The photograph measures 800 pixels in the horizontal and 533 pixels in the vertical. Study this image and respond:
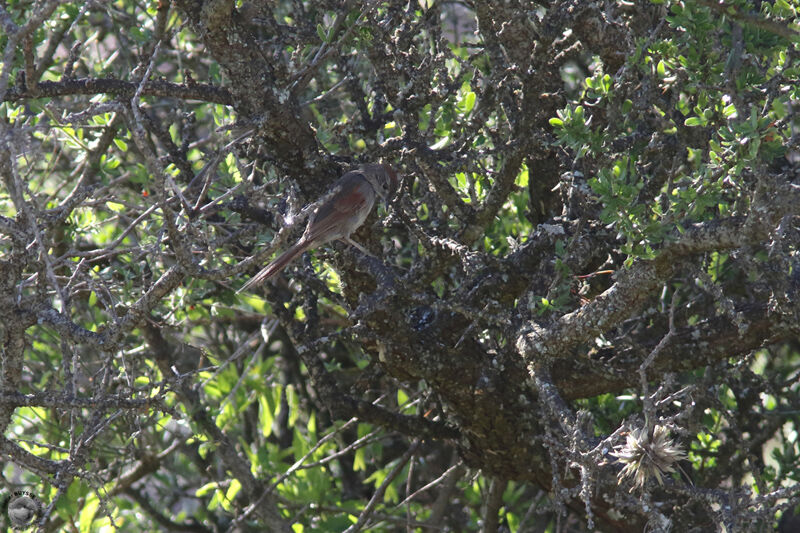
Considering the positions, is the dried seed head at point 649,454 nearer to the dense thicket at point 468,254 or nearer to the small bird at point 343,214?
the dense thicket at point 468,254

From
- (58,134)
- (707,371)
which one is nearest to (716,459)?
(707,371)

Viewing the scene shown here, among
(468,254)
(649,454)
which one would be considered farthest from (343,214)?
(649,454)

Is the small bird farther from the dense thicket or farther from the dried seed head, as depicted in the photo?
the dried seed head

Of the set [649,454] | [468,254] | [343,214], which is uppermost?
[343,214]

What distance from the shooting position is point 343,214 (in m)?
3.47

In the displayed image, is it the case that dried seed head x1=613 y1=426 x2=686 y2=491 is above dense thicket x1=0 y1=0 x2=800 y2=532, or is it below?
below

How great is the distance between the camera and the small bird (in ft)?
11.2

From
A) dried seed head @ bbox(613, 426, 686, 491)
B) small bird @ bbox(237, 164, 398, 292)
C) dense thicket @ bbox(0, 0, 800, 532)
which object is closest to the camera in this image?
dried seed head @ bbox(613, 426, 686, 491)

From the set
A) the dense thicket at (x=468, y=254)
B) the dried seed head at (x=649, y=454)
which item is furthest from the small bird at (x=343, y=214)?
the dried seed head at (x=649, y=454)

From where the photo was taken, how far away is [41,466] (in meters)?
3.10

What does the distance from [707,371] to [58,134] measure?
3.81 metres

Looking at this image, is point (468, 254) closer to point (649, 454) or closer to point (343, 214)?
point (343, 214)

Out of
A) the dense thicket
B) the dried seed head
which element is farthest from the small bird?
the dried seed head

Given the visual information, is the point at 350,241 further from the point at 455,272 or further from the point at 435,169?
the point at 455,272
